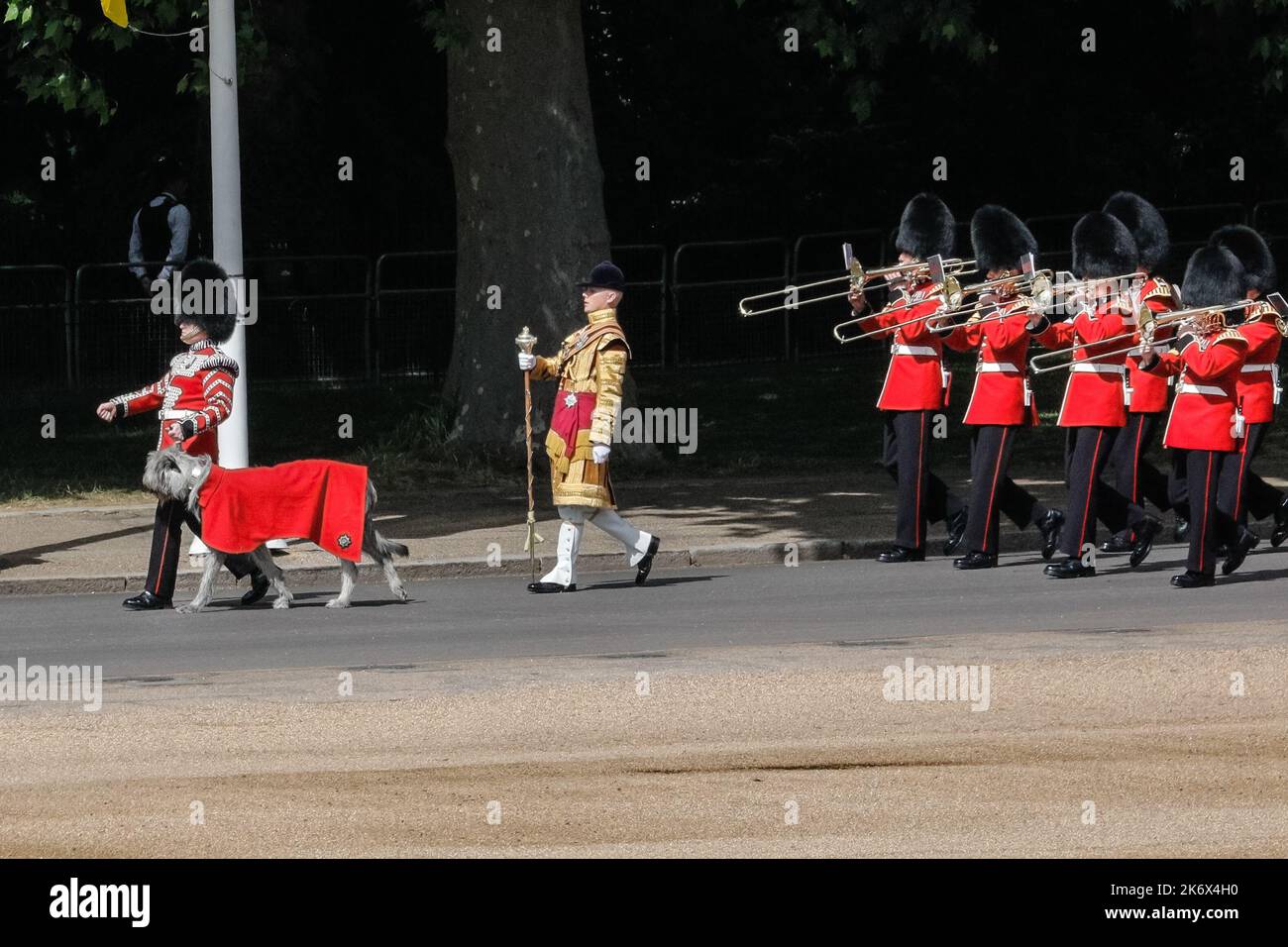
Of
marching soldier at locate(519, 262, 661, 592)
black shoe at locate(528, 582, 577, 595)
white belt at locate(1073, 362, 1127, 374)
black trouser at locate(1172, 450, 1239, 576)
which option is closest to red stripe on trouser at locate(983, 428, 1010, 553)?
white belt at locate(1073, 362, 1127, 374)

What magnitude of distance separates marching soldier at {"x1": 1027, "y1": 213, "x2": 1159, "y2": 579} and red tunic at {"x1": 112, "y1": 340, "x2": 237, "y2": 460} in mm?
4486

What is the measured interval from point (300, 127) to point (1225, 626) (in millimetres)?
14254

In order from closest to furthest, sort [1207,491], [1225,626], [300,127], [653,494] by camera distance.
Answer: [1225,626] < [1207,491] < [653,494] < [300,127]

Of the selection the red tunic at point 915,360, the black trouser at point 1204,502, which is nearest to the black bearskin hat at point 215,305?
the red tunic at point 915,360

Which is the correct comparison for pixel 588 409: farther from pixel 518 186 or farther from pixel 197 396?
pixel 518 186

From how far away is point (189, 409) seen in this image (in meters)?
13.2

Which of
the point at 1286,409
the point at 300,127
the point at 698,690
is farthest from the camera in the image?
the point at 300,127

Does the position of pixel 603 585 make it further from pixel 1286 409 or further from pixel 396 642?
pixel 1286 409

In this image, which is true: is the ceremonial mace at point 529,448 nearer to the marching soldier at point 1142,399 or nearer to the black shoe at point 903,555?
the black shoe at point 903,555

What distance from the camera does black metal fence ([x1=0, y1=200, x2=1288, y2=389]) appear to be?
928 inches

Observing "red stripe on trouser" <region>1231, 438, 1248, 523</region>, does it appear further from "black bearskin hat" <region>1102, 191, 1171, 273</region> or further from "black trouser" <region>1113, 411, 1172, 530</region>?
"black bearskin hat" <region>1102, 191, 1171, 273</region>

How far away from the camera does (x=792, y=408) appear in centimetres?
2289

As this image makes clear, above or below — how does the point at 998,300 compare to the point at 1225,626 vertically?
above

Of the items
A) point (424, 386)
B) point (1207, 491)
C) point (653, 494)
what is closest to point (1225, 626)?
point (1207, 491)
